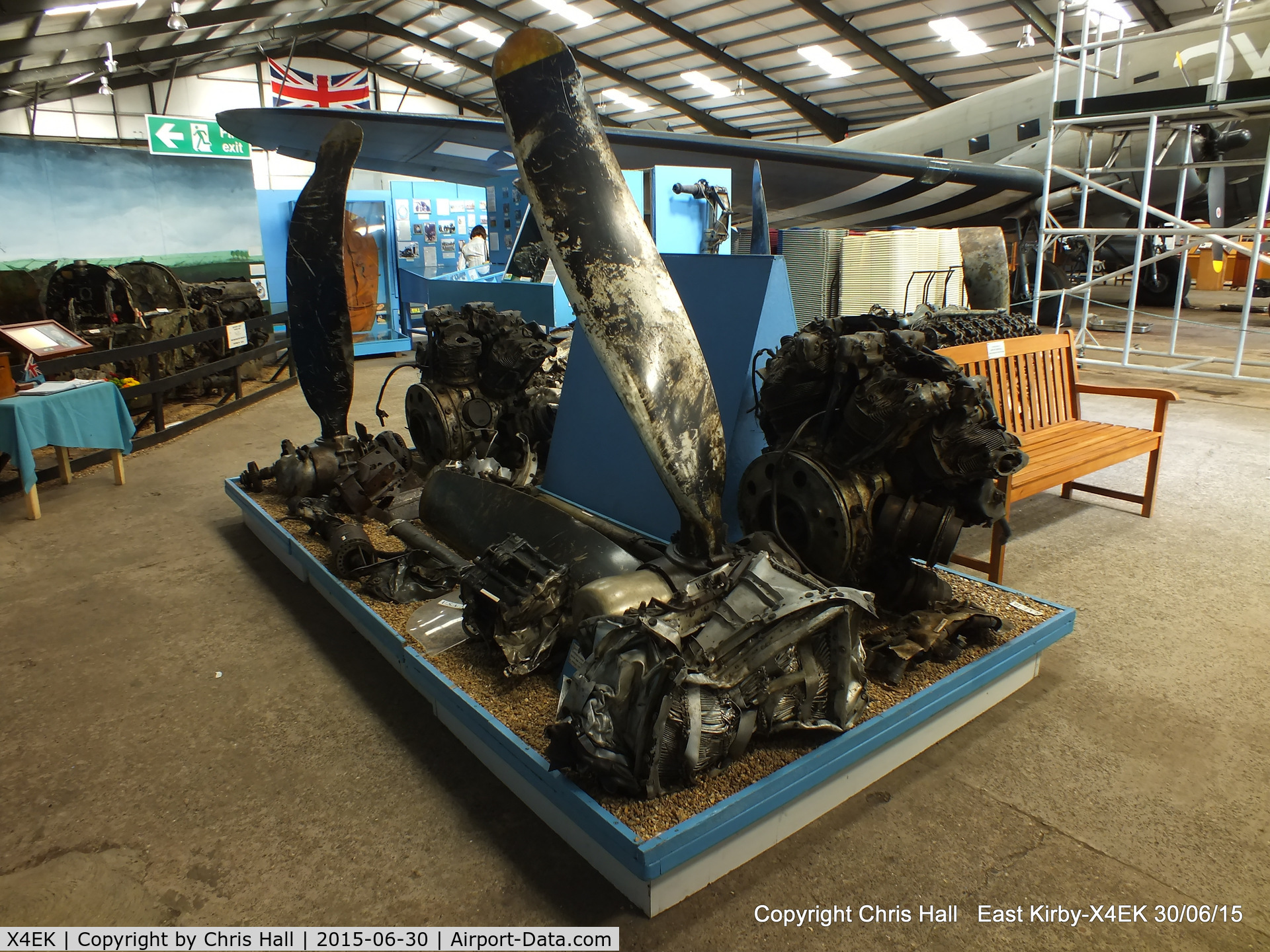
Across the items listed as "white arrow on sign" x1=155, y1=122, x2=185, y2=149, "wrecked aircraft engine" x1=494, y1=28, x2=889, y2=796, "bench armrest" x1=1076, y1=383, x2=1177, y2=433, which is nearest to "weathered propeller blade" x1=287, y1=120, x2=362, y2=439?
"wrecked aircraft engine" x1=494, y1=28, x2=889, y2=796

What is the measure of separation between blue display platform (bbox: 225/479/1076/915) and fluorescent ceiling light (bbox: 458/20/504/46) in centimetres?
2134

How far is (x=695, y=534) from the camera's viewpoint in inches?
101

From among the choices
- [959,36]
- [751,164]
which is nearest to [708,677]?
[751,164]

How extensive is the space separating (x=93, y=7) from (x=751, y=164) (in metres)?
9.63

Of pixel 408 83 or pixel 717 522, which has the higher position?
→ pixel 408 83

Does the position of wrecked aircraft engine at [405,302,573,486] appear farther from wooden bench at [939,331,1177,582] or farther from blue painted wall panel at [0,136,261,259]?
blue painted wall panel at [0,136,261,259]

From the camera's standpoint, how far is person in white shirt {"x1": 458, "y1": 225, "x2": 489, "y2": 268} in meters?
11.2

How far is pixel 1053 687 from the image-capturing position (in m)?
2.76

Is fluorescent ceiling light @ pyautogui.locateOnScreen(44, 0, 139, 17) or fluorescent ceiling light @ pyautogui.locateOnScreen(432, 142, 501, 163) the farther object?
fluorescent ceiling light @ pyautogui.locateOnScreen(44, 0, 139, 17)

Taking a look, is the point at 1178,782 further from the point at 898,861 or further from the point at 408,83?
the point at 408,83

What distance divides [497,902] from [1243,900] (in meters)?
1.77

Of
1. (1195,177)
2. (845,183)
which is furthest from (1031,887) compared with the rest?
(1195,177)

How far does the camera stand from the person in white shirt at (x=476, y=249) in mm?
11250

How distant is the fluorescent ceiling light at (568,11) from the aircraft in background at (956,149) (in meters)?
8.35
